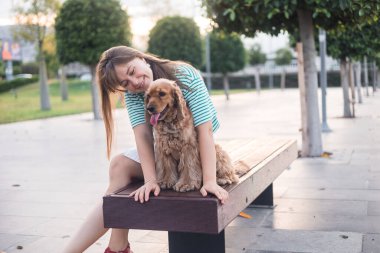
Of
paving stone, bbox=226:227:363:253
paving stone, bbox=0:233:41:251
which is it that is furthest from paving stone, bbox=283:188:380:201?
paving stone, bbox=0:233:41:251

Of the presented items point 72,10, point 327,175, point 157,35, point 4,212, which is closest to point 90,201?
point 4,212

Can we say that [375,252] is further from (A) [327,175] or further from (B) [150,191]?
(A) [327,175]

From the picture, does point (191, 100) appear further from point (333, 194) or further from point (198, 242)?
point (333, 194)

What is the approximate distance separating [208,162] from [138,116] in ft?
2.18

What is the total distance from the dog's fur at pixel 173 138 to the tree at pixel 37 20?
22.9 metres

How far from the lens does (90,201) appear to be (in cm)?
580

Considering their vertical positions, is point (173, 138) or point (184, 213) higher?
point (173, 138)

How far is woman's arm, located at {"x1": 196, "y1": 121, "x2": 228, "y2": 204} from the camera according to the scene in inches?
114

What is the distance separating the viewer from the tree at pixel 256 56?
53.2m

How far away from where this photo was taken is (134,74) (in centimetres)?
326

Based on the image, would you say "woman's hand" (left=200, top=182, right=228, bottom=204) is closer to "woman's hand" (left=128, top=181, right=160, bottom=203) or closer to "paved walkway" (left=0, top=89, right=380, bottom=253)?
"woman's hand" (left=128, top=181, right=160, bottom=203)

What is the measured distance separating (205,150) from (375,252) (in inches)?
64.8

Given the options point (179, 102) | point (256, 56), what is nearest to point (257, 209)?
point (179, 102)

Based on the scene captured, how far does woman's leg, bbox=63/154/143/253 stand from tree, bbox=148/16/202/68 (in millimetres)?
22492
